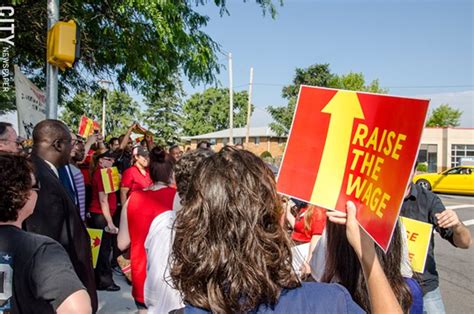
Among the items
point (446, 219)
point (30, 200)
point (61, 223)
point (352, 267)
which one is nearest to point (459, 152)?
point (446, 219)

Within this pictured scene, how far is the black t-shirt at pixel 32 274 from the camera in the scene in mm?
1733

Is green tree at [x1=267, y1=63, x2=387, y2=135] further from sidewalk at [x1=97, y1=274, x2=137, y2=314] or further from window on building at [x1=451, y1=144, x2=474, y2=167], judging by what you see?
sidewalk at [x1=97, y1=274, x2=137, y2=314]

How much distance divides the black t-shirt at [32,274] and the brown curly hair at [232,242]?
58 centimetres

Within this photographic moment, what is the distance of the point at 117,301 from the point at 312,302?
458 centimetres

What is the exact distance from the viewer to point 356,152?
1.61 meters

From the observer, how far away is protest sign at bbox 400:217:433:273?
2.68 meters

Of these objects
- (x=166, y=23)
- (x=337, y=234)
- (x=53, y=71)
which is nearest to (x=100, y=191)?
(x=53, y=71)

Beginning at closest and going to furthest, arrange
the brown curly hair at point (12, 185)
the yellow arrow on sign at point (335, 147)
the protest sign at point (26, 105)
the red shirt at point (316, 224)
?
the yellow arrow on sign at point (335, 147) < the brown curly hair at point (12, 185) < the red shirt at point (316, 224) < the protest sign at point (26, 105)

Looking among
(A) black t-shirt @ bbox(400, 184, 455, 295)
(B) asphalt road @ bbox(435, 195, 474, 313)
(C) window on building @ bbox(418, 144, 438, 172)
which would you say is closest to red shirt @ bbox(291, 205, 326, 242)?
(A) black t-shirt @ bbox(400, 184, 455, 295)

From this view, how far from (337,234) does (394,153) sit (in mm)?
499

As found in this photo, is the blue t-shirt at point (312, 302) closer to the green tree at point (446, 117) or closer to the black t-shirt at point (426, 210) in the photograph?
the black t-shirt at point (426, 210)

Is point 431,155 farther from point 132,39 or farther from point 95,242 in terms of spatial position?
point 95,242

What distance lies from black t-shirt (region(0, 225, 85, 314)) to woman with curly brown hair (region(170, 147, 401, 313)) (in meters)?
0.58

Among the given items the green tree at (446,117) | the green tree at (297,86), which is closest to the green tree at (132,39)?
the green tree at (297,86)
